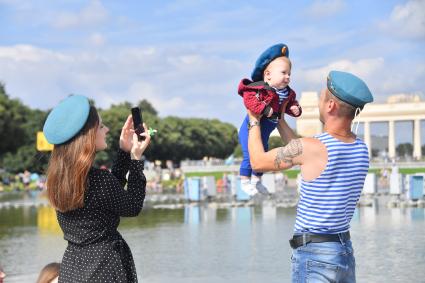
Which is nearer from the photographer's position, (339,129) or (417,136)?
(339,129)

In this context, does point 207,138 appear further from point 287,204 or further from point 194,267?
point 194,267

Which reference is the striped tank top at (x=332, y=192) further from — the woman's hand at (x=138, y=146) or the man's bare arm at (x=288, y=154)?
the woman's hand at (x=138, y=146)

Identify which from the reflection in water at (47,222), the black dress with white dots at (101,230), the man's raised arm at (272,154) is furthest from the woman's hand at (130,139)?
the reflection in water at (47,222)

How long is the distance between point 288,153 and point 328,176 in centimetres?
A: 24

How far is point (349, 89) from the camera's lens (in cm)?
439

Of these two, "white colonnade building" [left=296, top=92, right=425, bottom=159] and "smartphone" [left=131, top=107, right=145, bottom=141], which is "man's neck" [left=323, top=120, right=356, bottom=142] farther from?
"white colonnade building" [left=296, top=92, right=425, bottom=159]

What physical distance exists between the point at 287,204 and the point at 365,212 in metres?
5.22

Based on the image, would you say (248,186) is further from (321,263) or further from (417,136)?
(417,136)

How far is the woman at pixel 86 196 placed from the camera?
4277mm

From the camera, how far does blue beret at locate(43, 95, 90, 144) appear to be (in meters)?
4.31

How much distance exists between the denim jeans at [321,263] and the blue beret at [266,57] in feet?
3.85

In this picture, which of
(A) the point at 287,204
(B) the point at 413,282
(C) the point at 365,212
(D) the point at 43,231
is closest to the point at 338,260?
(B) the point at 413,282

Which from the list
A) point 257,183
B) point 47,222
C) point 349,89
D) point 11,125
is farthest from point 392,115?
point 349,89

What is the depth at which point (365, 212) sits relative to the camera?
76.5ft
